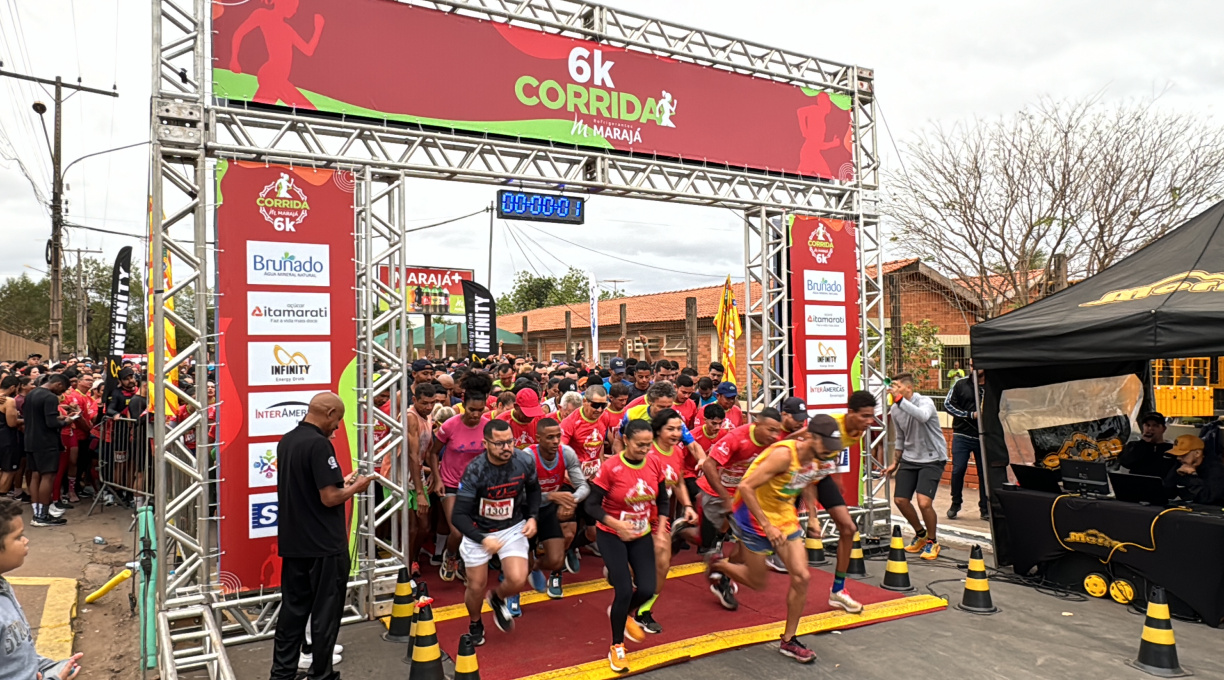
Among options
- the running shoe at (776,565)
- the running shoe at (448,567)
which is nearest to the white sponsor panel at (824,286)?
the running shoe at (776,565)

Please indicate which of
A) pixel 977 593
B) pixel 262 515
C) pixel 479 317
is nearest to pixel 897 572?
pixel 977 593

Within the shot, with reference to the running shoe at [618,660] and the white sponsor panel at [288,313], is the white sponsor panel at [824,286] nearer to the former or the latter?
the running shoe at [618,660]

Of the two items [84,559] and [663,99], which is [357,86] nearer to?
[663,99]

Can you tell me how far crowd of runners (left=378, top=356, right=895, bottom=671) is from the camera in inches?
231

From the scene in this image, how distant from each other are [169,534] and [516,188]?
4.52 m

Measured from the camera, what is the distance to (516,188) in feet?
26.5

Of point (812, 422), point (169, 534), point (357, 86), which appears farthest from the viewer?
point (357, 86)

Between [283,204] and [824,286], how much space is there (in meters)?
6.69

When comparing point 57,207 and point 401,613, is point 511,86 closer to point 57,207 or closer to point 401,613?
point 401,613

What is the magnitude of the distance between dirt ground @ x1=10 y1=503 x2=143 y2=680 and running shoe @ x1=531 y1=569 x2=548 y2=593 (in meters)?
3.27

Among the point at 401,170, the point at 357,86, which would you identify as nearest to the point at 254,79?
the point at 357,86

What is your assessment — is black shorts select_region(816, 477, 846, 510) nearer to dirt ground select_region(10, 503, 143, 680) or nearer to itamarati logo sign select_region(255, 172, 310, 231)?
itamarati logo sign select_region(255, 172, 310, 231)

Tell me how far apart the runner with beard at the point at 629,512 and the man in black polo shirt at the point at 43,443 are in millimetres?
8857

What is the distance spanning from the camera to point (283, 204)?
6766 mm
